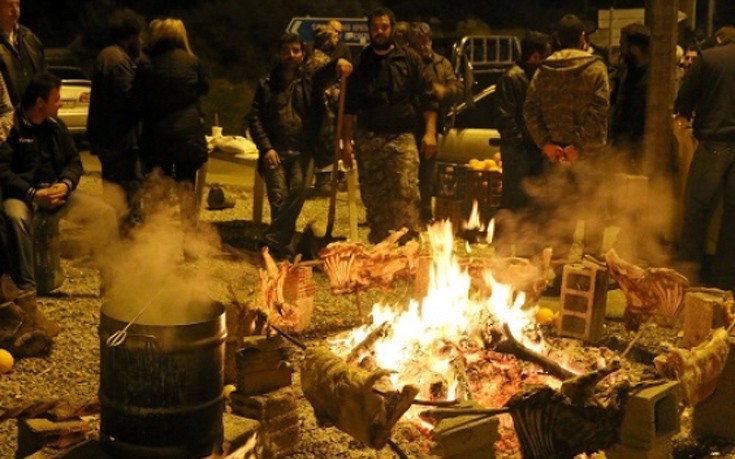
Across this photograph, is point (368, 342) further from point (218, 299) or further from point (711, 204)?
point (711, 204)

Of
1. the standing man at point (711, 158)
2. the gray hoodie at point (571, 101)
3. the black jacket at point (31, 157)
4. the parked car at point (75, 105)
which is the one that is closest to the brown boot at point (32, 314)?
the black jacket at point (31, 157)

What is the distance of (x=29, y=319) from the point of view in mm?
7086

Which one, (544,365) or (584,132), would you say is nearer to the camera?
(544,365)

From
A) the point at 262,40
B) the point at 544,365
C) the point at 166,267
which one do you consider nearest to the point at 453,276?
the point at 544,365

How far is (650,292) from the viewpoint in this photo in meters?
6.92

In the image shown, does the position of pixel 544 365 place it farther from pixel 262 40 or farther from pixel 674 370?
pixel 262 40

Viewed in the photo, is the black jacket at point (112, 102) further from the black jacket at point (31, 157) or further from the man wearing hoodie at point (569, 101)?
the man wearing hoodie at point (569, 101)

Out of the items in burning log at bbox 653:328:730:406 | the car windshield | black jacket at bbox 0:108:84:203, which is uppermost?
the car windshield

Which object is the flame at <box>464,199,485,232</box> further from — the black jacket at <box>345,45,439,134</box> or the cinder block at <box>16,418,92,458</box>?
the cinder block at <box>16,418,92,458</box>

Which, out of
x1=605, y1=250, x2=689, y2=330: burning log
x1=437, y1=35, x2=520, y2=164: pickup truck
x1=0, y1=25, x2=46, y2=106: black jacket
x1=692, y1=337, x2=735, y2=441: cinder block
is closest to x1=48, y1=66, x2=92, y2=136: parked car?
x1=437, y1=35, x2=520, y2=164: pickup truck

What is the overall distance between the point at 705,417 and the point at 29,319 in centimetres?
430

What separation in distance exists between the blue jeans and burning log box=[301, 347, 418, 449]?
347 cm

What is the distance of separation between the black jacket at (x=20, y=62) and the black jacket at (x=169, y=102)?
0.88 metres

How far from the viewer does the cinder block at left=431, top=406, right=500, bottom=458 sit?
454 centimetres
